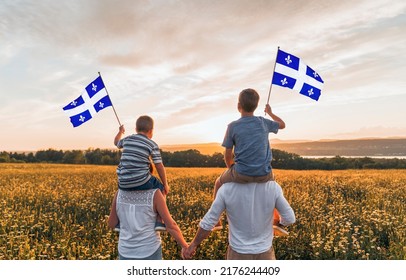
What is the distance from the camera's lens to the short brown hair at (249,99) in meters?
4.09

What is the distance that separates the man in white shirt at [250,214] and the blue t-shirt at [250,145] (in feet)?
0.64

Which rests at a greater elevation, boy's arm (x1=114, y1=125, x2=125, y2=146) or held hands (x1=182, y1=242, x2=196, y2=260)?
boy's arm (x1=114, y1=125, x2=125, y2=146)

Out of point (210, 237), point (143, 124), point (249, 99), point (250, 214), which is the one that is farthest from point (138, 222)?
point (210, 237)

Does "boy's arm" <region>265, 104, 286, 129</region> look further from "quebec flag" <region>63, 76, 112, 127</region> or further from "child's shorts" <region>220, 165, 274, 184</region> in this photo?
"quebec flag" <region>63, 76, 112, 127</region>

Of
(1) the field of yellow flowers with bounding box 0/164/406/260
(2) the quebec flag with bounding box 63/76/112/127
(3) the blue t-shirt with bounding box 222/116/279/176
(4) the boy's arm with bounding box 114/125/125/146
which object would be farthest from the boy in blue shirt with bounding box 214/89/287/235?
(2) the quebec flag with bounding box 63/76/112/127

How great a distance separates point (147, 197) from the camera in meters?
4.23

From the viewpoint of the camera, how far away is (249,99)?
408 cm

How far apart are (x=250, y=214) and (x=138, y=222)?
1271 mm

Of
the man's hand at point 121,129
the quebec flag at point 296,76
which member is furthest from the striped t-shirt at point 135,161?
the quebec flag at point 296,76

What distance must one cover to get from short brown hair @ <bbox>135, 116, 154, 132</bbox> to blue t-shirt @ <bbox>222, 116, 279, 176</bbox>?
2.99 ft

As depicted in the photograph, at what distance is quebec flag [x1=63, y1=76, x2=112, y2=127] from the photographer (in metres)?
6.94

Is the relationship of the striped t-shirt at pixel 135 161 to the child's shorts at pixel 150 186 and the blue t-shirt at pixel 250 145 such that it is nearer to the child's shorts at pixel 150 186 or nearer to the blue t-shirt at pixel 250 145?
the child's shorts at pixel 150 186
